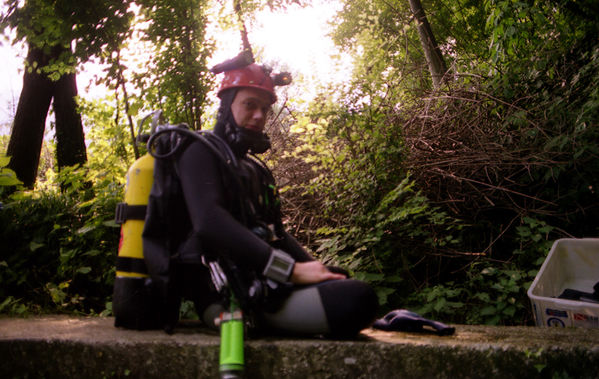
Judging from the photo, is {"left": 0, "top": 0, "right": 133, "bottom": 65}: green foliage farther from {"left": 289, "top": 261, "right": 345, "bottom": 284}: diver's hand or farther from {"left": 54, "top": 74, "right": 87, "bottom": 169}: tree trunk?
{"left": 289, "top": 261, "right": 345, "bottom": 284}: diver's hand

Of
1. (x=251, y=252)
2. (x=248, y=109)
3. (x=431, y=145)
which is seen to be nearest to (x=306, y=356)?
(x=251, y=252)

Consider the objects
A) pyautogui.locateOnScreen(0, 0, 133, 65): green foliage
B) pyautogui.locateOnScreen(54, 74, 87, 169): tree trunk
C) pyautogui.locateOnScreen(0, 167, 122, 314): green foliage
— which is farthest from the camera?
pyautogui.locateOnScreen(54, 74, 87, 169): tree trunk

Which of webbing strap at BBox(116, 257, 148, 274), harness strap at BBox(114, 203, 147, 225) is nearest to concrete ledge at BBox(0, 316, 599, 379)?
webbing strap at BBox(116, 257, 148, 274)

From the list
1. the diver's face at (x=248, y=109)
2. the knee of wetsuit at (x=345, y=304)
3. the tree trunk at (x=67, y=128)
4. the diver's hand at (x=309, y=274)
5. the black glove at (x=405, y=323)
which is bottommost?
the black glove at (x=405, y=323)

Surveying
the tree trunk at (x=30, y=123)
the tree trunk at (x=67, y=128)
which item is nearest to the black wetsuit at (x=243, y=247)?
the tree trunk at (x=67, y=128)

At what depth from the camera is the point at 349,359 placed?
1863mm

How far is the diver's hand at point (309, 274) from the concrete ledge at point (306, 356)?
11.3 inches

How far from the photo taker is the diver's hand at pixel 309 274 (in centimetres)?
194

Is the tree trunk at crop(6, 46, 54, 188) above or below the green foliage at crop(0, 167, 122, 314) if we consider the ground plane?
above

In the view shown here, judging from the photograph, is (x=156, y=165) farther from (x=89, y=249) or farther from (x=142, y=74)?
(x=142, y=74)

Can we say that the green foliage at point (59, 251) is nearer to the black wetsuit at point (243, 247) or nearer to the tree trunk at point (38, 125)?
the black wetsuit at point (243, 247)

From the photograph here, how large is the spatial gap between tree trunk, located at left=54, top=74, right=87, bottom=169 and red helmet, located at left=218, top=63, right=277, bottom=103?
5.26 metres

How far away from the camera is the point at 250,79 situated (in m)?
2.29

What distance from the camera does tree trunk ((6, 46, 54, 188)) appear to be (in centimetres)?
641
